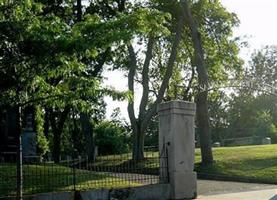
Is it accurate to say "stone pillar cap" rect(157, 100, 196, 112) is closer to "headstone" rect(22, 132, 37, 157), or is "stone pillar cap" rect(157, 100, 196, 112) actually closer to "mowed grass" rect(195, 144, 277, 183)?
"mowed grass" rect(195, 144, 277, 183)

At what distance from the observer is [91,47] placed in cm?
1007

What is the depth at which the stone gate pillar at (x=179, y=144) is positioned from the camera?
47.0ft

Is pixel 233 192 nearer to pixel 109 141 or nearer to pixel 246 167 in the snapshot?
pixel 246 167

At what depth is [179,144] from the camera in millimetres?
14500

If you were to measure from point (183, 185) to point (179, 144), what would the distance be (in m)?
1.12

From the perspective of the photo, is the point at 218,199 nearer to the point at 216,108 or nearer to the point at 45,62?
the point at 45,62

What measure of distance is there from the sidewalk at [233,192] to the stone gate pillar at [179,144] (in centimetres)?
61

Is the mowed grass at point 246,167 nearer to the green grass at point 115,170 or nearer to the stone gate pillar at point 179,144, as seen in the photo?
the green grass at point 115,170

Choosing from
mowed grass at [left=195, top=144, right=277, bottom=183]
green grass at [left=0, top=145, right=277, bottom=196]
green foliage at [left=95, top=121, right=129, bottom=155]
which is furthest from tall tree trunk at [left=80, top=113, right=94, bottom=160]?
green foliage at [left=95, top=121, right=129, bottom=155]

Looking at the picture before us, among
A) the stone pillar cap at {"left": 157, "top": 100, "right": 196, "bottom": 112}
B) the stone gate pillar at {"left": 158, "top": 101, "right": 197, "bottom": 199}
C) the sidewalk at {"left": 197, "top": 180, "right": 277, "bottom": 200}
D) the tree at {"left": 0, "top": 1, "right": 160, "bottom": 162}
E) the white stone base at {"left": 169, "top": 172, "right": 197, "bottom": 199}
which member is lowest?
the sidewalk at {"left": 197, "top": 180, "right": 277, "bottom": 200}

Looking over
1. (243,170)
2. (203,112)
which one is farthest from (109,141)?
(243,170)

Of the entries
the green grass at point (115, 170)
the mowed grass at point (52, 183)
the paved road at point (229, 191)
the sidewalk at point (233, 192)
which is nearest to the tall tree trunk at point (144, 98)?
the green grass at point (115, 170)

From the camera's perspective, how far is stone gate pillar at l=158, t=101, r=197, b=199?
14.3 metres

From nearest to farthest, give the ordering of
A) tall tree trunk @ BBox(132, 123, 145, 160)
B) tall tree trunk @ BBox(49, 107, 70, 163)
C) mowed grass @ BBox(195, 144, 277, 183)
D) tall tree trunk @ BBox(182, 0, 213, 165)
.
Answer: mowed grass @ BBox(195, 144, 277, 183) < tall tree trunk @ BBox(182, 0, 213, 165) < tall tree trunk @ BBox(132, 123, 145, 160) < tall tree trunk @ BBox(49, 107, 70, 163)
